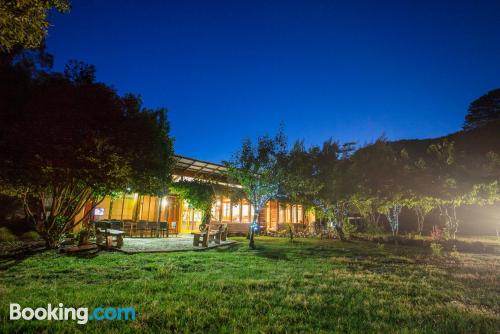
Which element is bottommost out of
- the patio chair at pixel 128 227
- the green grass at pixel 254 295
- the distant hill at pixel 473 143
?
the green grass at pixel 254 295

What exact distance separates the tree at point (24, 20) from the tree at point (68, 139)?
3038 millimetres

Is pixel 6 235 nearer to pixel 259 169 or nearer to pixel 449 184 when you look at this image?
pixel 259 169

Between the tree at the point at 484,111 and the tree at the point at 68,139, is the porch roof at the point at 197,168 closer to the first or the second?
the tree at the point at 68,139

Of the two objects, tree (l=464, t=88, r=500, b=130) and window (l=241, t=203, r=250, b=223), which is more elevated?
tree (l=464, t=88, r=500, b=130)

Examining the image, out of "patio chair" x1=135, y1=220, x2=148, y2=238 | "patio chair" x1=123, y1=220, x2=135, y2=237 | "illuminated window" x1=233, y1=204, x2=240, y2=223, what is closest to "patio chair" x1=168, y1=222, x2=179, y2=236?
"patio chair" x1=135, y1=220, x2=148, y2=238

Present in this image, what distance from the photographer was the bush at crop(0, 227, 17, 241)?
11166 mm

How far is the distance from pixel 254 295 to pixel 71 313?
9.12ft

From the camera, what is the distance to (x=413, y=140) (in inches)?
1847

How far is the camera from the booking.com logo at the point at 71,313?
3443mm

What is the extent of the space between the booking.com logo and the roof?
15468 millimetres

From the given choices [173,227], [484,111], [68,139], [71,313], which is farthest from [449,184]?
[484,111]

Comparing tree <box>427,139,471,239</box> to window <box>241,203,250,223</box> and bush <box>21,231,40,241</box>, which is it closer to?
window <box>241,203,250,223</box>

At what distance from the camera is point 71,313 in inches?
142

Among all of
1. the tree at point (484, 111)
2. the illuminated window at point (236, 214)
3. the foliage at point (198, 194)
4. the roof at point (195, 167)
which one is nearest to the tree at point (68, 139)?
the foliage at point (198, 194)
